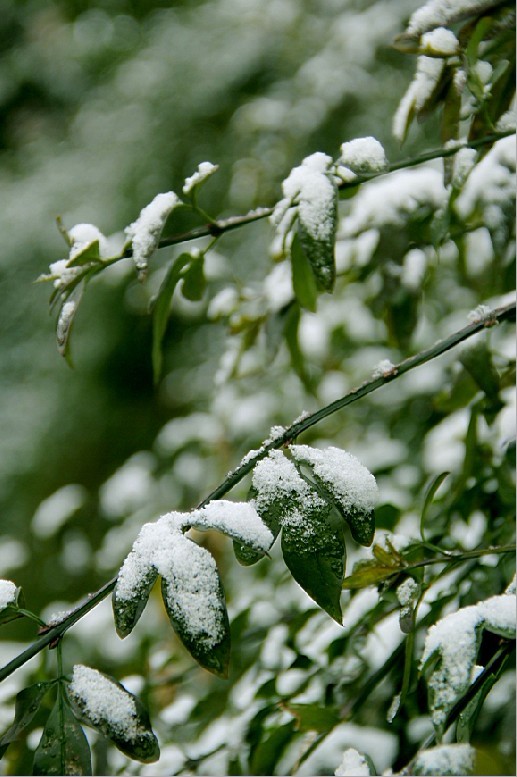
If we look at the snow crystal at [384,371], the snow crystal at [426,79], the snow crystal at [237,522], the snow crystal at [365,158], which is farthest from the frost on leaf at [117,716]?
the snow crystal at [426,79]

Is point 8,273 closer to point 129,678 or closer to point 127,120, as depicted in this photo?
point 127,120

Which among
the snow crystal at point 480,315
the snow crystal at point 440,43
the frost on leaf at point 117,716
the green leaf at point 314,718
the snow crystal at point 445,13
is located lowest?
the green leaf at point 314,718

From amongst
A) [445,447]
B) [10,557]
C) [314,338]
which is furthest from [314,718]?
[314,338]

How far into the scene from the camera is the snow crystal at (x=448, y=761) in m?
0.32

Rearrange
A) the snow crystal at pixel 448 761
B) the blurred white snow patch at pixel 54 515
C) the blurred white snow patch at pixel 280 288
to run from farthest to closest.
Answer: the blurred white snow patch at pixel 54 515 → the blurred white snow patch at pixel 280 288 → the snow crystal at pixel 448 761

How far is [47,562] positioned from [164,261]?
0.95 metres

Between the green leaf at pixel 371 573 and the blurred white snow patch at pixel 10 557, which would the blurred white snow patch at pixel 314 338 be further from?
the green leaf at pixel 371 573

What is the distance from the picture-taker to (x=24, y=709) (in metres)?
0.37

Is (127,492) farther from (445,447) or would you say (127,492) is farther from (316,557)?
(316,557)

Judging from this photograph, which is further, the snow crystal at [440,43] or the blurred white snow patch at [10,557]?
the blurred white snow patch at [10,557]

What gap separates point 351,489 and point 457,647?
0.10 meters

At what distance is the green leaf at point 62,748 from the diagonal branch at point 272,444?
0.11ft

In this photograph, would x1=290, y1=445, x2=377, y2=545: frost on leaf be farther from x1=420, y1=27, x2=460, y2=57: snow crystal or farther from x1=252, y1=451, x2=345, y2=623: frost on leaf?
x1=420, y1=27, x2=460, y2=57: snow crystal

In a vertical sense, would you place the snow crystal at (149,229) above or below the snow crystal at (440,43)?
below
